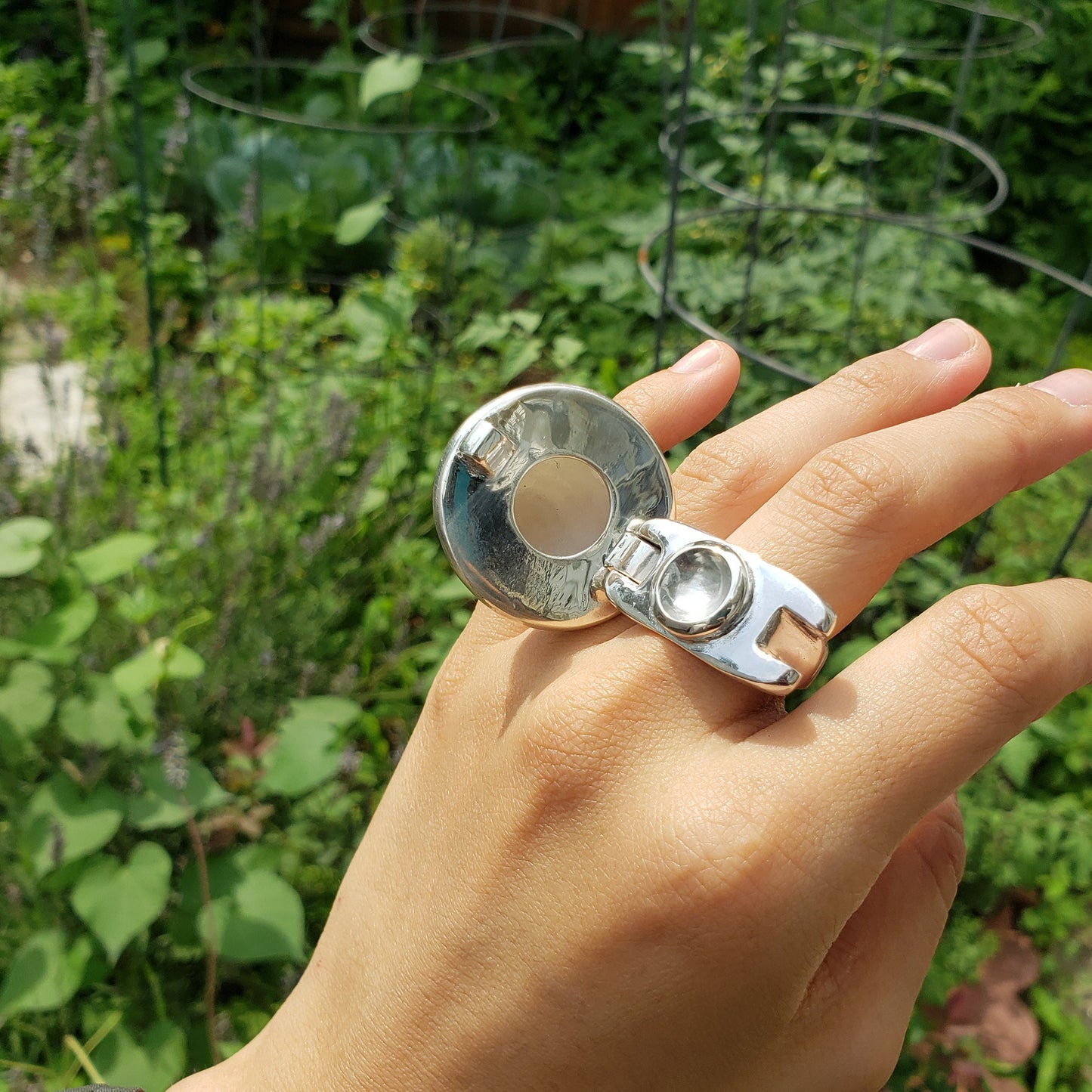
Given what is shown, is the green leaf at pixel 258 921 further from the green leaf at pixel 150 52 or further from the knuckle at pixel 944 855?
the green leaf at pixel 150 52

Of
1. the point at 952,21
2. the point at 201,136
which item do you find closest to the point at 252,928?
the point at 201,136

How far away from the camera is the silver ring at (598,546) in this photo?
30.9 inches

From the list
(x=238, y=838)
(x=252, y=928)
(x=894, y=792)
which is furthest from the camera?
(x=238, y=838)

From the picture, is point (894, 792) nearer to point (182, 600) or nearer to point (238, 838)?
point (238, 838)

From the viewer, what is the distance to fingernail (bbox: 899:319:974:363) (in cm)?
105

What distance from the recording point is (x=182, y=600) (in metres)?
2.09

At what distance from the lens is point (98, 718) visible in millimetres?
1509

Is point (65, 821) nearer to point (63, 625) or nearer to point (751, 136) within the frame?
point (63, 625)

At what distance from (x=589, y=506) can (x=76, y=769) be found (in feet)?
3.68

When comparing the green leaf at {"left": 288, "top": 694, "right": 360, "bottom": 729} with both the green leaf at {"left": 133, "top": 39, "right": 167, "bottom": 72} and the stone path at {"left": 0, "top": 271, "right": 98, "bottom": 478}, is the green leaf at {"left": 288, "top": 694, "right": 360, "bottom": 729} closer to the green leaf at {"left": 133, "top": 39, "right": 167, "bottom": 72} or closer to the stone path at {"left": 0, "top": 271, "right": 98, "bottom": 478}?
the stone path at {"left": 0, "top": 271, "right": 98, "bottom": 478}

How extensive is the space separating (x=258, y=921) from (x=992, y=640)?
1.17 metres

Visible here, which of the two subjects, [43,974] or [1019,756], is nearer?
[43,974]

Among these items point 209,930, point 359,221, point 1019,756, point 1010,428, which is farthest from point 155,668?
point 1019,756

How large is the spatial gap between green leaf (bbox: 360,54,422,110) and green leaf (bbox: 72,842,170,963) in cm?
A: 149
